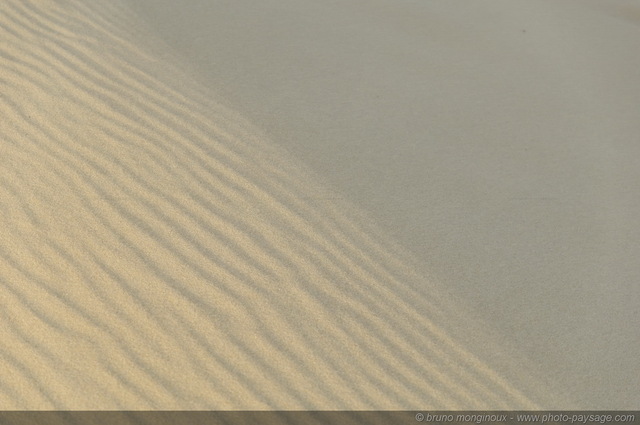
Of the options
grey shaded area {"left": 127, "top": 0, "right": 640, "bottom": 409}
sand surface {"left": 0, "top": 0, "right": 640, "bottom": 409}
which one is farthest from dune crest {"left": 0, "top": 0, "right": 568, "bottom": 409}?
grey shaded area {"left": 127, "top": 0, "right": 640, "bottom": 409}

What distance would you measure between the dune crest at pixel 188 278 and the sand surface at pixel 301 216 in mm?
12

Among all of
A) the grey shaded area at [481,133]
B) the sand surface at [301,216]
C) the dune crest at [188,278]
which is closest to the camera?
the dune crest at [188,278]

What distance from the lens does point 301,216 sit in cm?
430

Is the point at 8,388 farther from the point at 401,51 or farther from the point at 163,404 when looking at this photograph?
the point at 401,51

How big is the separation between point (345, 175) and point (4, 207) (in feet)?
6.31

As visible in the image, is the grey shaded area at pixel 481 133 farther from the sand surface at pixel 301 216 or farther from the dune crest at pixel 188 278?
the dune crest at pixel 188 278

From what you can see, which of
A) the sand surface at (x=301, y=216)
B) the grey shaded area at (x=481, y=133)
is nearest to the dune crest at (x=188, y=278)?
the sand surface at (x=301, y=216)

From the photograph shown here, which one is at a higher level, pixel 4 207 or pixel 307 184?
pixel 307 184

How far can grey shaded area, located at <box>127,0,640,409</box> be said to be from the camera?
403 cm

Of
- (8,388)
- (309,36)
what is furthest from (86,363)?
(309,36)

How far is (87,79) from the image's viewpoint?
5.17 metres

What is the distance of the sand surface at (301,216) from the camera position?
11.4ft

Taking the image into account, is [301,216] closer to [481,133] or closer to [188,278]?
[188,278]

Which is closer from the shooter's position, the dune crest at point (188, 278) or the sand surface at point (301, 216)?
the dune crest at point (188, 278)
